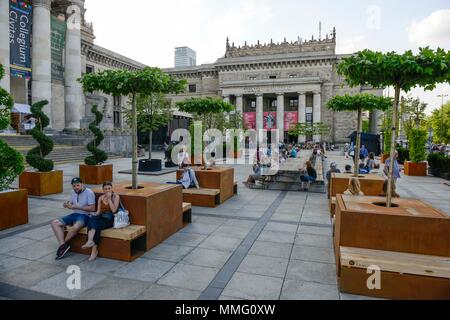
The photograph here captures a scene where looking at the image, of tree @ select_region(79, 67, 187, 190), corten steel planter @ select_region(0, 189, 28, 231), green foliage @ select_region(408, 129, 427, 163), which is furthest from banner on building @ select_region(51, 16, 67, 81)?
green foliage @ select_region(408, 129, 427, 163)

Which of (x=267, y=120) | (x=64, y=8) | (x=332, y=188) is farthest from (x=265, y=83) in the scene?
(x=332, y=188)

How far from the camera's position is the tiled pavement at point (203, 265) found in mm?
4469

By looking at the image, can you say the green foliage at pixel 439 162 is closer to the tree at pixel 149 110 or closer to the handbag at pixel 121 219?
the tree at pixel 149 110

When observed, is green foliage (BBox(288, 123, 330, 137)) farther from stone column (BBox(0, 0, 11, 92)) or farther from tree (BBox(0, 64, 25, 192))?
tree (BBox(0, 64, 25, 192))

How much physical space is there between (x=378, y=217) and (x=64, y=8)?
41.4 m

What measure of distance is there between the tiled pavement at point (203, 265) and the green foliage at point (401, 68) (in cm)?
339

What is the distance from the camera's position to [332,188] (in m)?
9.84

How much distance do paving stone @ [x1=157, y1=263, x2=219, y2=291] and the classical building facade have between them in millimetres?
52518

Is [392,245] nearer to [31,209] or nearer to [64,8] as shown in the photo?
[31,209]

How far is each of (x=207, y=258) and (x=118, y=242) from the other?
1638 millimetres

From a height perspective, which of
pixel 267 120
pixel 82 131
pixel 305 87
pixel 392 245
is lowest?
pixel 392 245

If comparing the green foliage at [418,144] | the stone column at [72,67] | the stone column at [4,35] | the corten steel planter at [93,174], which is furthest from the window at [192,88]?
the corten steel planter at [93,174]

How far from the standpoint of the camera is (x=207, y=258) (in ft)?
19.0
